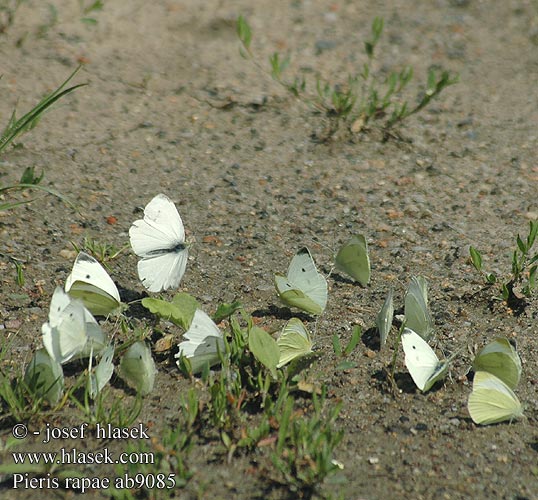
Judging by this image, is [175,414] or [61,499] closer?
[61,499]

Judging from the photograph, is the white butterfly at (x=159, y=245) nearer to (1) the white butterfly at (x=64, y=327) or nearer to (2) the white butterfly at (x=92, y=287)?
(2) the white butterfly at (x=92, y=287)

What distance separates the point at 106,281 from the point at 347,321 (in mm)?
874

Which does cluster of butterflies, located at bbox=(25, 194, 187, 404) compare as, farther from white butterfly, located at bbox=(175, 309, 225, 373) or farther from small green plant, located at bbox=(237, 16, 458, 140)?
small green plant, located at bbox=(237, 16, 458, 140)

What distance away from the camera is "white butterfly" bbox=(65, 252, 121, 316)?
8.79 feet

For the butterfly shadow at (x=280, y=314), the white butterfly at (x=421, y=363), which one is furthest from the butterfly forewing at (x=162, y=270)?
the white butterfly at (x=421, y=363)

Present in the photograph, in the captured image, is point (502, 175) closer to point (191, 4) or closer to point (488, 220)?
point (488, 220)

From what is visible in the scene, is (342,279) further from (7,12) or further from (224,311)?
(7,12)

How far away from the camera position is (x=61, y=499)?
2.17 metres

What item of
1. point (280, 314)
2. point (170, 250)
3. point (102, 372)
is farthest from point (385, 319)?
point (102, 372)

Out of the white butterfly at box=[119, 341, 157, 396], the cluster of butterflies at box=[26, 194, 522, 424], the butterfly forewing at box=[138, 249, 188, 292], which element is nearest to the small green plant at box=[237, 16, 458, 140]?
the cluster of butterflies at box=[26, 194, 522, 424]

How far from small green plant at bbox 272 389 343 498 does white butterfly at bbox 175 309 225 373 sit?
334 mm

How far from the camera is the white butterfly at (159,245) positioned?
2791mm

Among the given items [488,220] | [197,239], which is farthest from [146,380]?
[488,220]

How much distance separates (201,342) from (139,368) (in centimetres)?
21
